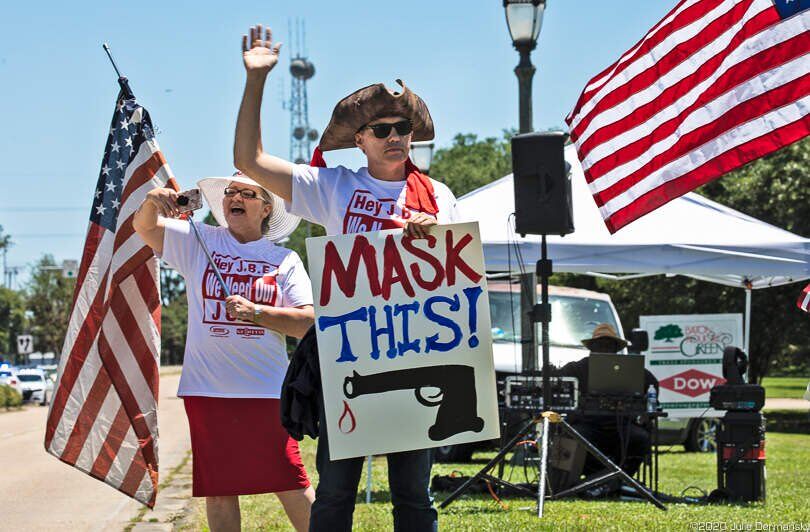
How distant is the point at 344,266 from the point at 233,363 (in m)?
1.21

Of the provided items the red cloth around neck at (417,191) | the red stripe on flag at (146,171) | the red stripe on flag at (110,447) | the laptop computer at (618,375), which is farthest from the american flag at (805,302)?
the red cloth around neck at (417,191)

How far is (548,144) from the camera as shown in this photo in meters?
8.93

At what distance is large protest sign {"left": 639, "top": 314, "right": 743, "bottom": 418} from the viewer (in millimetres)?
16906

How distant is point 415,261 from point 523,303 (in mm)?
7861

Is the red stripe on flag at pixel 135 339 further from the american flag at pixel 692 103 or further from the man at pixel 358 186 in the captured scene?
the american flag at pixel 692 103

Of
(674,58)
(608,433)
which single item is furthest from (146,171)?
(608,433)

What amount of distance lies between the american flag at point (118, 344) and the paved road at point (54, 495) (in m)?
2.11

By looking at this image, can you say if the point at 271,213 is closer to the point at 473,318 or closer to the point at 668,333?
the point at 473,318

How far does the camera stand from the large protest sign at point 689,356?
1691cm

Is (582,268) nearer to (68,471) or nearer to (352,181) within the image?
(68,471)

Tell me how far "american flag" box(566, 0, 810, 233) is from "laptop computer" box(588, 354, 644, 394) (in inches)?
175

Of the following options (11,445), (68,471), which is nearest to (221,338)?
(68,471)

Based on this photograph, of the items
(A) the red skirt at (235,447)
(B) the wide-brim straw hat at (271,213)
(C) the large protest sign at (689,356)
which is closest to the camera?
(A) the red skirt at (235,447)

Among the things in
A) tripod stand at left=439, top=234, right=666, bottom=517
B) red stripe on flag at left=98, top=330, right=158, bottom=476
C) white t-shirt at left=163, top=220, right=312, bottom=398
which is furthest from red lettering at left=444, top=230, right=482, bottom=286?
tripod stand at left=439, top=234, right=666, bottom=517
